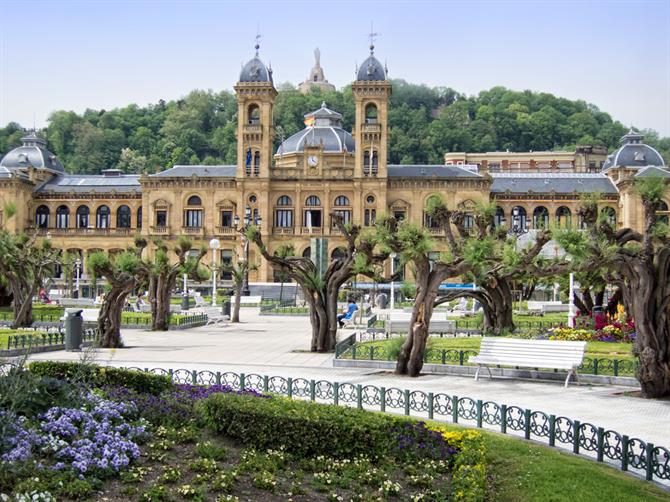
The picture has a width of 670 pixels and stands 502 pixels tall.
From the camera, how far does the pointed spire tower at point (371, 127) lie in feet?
257

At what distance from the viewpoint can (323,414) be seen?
11.3m

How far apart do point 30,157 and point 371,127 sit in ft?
121

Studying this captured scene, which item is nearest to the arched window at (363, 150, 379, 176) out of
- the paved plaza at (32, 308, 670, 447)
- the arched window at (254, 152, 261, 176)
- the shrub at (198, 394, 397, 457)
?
the arched window at (254, 152, 261, 176)

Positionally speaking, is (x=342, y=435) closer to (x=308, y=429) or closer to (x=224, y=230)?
(x=308, y=429)

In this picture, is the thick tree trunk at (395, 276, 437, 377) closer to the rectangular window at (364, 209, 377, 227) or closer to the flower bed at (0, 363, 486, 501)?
the flower bed at (0, 363, 486, 501)

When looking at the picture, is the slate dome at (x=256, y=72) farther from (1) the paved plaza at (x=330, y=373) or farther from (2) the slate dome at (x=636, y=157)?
(1) the paved plaza at (x=330, y=373)

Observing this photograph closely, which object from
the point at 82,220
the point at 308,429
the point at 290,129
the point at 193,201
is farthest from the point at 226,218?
the point at 308,429

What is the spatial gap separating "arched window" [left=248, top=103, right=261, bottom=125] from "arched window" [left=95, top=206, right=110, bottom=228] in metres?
18.3

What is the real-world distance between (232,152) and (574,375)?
10265 centimetres

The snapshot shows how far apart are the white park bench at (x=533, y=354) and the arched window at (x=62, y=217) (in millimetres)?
74166

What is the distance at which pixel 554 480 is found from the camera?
34.2ft

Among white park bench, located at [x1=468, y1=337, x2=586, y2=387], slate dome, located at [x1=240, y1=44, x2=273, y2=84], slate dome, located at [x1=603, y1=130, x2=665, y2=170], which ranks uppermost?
slate dome, located at [x1=240, y1=44, x2=273, y2=84]

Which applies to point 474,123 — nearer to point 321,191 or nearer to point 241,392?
point 321,191

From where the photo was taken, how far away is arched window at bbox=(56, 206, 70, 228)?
86.6 meters
